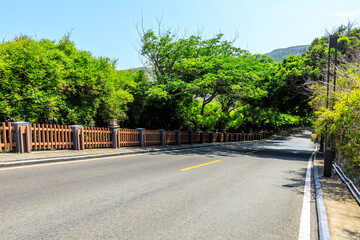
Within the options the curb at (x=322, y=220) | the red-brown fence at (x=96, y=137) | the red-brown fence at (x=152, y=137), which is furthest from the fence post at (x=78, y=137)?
the curb at (x=322, y=220)

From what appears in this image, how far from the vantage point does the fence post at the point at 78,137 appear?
1166 centimetres

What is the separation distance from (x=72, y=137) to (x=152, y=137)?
6.90m

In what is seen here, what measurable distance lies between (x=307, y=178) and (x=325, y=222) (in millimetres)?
4795

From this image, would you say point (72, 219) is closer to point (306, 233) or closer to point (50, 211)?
point (50, 211)

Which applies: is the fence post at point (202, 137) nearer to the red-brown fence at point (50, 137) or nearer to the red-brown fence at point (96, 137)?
the red-brown fence at point (96, 137)

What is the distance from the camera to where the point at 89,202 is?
172 inches

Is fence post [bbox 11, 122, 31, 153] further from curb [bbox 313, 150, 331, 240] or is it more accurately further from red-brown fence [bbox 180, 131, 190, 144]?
red-brown fence [bbox 180, 131, 190, 144]

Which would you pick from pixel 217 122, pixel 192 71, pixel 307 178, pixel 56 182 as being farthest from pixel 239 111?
pixel 56 182

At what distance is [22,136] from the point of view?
9.41m

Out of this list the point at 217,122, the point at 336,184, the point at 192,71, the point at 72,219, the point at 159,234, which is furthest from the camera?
the point at 217,122

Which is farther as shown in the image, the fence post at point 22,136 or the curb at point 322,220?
the fence post at point 22,136

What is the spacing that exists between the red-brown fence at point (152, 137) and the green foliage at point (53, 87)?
2.62 m

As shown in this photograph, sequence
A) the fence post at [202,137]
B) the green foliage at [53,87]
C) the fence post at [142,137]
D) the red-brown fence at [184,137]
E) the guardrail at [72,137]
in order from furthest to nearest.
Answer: the fence post at [202,137] < the red-brown fence at [184,137] < the fence post at [142,137] < the green foliage at [53,87] < the guardrail at [72,137]

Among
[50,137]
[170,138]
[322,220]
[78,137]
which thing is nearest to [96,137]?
[78,137]
